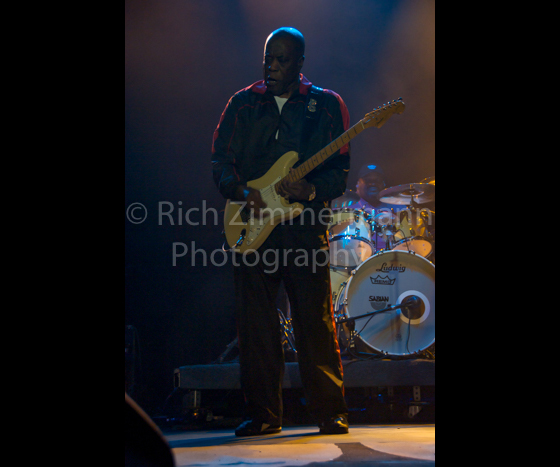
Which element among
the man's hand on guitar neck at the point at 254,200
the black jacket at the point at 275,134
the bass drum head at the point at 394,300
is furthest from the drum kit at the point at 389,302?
the man's hand on guitar neck at the point at 254,200

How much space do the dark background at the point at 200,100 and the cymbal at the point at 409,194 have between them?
0.25 meters

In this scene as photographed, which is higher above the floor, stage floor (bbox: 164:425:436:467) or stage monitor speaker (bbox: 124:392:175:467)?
stage monitor speaker (bbox: 124:392:175:467)

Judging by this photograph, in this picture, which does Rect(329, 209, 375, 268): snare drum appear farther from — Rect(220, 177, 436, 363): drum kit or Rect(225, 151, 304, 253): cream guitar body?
Rect(225, 151, 304, 253): cream guitar body

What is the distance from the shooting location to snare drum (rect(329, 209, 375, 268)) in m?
3.83

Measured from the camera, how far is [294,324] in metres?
2.45

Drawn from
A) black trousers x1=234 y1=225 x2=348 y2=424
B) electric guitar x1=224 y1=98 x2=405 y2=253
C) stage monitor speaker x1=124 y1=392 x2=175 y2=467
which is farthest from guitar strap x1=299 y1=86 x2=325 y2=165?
stage monitor speaker x1=124 y1=392 x2=175 y2=467

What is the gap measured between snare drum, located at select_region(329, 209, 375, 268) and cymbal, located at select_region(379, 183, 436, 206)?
9.3 inches

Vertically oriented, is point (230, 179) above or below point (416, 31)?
below

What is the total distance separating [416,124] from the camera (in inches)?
141

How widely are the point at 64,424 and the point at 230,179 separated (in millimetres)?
1441

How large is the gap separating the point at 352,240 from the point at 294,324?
1527mm

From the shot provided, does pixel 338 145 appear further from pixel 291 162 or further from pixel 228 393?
pixel 228 393
